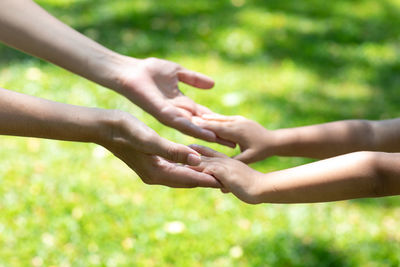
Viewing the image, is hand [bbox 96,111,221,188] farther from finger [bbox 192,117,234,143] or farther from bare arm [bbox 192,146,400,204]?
finger [bbox 192,117,234,143]

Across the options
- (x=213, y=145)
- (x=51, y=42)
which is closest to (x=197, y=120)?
(x=51, y=42)

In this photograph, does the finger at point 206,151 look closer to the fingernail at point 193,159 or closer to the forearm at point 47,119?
the fingernail at point 193,159

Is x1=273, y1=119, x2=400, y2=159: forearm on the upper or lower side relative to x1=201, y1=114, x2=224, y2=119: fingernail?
upper

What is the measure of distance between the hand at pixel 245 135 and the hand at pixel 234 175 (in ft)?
0.75

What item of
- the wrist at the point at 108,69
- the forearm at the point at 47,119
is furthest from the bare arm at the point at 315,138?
the forearm at the point at 47,119

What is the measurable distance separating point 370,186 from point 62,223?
1.68 m

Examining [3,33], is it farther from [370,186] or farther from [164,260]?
[370,186]

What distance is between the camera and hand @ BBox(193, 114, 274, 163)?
7.26 feet

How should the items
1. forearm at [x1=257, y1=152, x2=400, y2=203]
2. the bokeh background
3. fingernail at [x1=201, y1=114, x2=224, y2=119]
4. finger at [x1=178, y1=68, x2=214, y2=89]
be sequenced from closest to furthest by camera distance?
forearm at [x1=257, y1=152, x2=400, y2=203], fingernail at [x1=201, y1=114, x2=224, y2=119], finger at [x1=178, y1=68, x2=214, y2=89], the bokeh background

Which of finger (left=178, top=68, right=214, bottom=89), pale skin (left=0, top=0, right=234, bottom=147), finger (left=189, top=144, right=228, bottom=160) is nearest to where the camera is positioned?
finger (left=189, top=144, right=228, bottom=160)

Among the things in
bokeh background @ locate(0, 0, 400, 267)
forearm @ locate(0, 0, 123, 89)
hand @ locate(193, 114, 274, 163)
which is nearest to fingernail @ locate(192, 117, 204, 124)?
hand @ locate(193, 114, 274, 163)

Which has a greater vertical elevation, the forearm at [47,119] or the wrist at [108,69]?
the forearm at [47,119]

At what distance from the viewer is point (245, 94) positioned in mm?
3797

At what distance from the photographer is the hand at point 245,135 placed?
87.1 inches
